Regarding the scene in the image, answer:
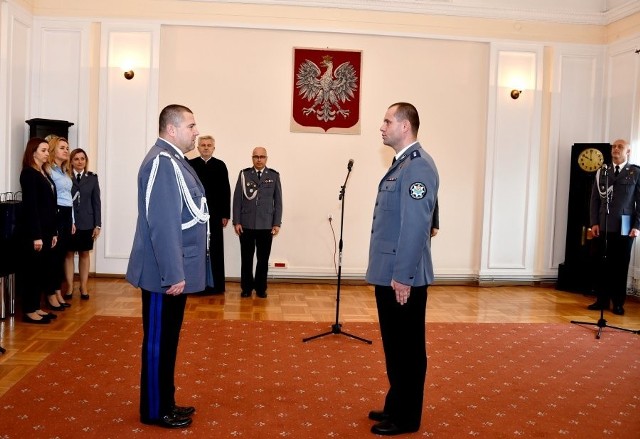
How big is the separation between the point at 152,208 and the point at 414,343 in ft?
4.55

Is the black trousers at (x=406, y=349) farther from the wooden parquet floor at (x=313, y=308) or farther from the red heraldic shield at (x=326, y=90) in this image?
the red heraldic shield at (x=326, y=90)

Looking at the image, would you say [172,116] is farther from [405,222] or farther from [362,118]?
[362,118]

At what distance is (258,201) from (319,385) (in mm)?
3323

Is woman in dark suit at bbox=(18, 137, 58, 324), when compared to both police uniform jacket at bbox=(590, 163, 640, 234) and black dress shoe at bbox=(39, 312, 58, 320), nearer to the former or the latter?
black dress shoe at bbox=(39, 312, 58, 320)

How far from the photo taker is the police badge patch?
291cm

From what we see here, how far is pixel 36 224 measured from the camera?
16.0 ft

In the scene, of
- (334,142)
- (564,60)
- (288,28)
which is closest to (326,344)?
(334,142)

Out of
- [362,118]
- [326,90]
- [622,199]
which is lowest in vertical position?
[622,199]

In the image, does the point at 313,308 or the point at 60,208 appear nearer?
the point at 60,208

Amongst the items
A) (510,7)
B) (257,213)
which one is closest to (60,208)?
(257,213)

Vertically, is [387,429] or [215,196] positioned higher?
[215,196]

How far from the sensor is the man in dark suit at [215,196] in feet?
21.9

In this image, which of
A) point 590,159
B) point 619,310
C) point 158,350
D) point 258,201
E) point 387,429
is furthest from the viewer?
point 590,159

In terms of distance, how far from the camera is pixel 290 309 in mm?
6090
